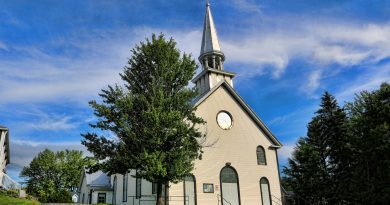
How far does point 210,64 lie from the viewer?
34.2 metres

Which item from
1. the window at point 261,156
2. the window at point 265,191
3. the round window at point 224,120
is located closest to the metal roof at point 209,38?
the round window at point 224,120

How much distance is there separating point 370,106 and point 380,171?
562 cm

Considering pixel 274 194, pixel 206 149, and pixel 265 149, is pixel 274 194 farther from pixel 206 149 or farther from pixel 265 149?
pixel 206 149

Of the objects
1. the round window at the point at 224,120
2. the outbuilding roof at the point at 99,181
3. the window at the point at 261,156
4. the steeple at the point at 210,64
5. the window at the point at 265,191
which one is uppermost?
the steeple at the point at 210,64

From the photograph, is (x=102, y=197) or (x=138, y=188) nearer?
(x=138, y=188)

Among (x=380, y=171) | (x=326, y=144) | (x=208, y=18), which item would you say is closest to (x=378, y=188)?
(x=380, y=171)

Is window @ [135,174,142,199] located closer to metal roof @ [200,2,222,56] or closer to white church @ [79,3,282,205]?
white church @ [79,3,282,205]

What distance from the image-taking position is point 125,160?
18797 mm

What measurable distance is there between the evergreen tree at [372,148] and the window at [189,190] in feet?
45.3

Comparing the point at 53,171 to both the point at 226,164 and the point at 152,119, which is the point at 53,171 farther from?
the point at 152,119

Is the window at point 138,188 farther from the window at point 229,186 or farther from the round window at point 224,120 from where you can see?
the round window at point 224,120

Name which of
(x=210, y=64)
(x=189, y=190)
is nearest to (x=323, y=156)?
(x=210, y=64)

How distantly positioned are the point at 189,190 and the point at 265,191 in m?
7.13

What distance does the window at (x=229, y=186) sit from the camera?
2538 centimetres
